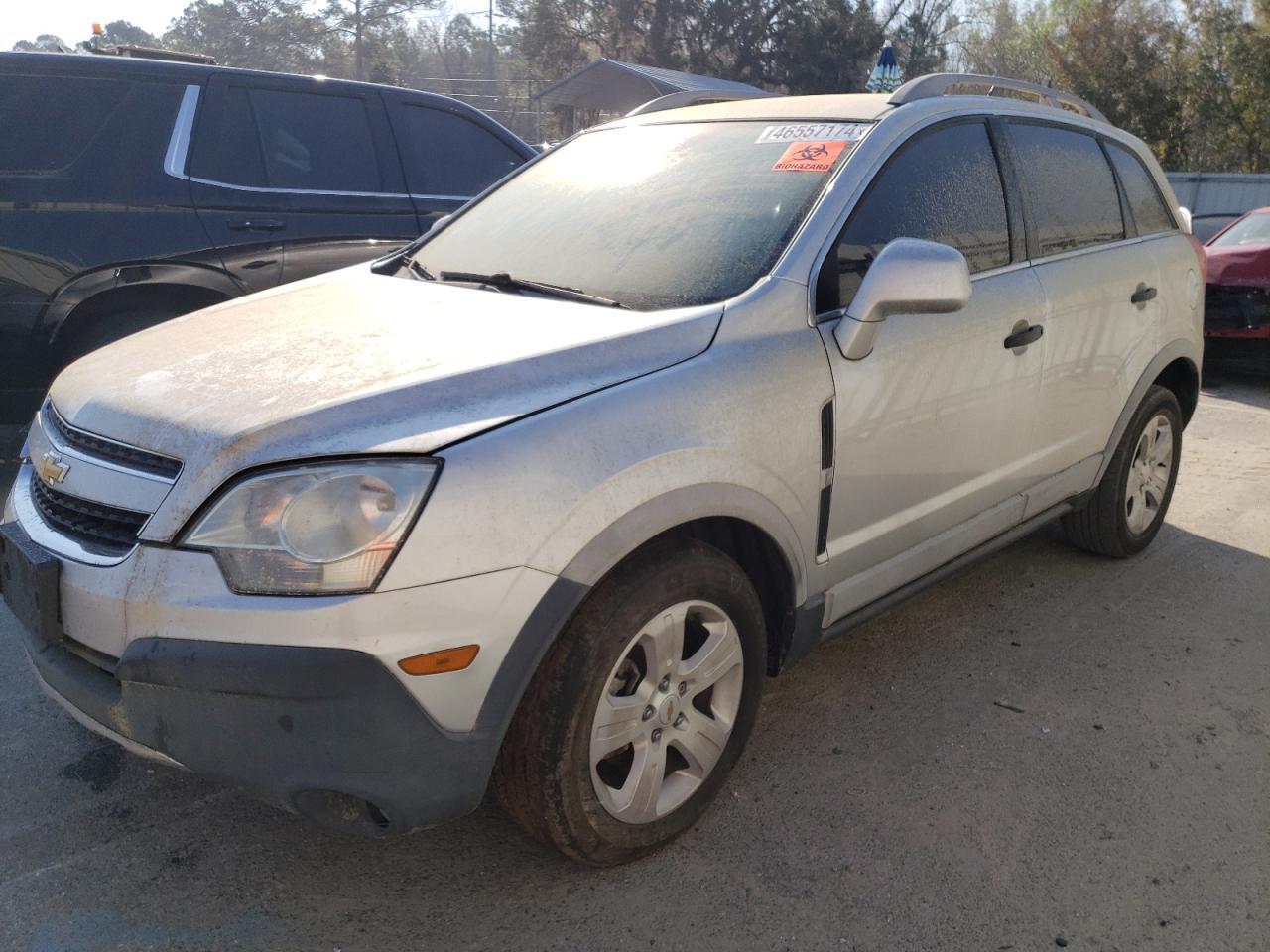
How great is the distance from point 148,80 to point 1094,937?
4983 mm

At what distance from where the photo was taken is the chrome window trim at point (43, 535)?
2199 mm

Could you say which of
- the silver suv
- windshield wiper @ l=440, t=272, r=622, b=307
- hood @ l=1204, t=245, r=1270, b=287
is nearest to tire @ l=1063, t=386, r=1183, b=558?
the silver suv

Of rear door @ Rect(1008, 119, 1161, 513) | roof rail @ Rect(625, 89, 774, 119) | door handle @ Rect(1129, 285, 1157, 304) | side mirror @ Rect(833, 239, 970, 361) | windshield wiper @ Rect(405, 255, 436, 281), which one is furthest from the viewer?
door handle @ Rect(1129, 285, 1157, 304)

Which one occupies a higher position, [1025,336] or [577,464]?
[1025,336]

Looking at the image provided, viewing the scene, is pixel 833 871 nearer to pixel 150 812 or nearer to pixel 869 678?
pixel 869 678

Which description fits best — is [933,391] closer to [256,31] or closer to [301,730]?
[301,730]

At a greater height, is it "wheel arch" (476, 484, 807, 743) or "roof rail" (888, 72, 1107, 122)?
"roof rail" (888, 72, 1107, 122)

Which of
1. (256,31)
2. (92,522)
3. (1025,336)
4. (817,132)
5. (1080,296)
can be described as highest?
(256,31)

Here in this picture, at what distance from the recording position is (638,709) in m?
2.46

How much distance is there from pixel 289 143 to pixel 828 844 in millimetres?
4279

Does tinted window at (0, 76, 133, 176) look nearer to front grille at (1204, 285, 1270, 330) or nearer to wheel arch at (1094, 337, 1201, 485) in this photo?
wheel arch at (1094, 337, 1201, 485)

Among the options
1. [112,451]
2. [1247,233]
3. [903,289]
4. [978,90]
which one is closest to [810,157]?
[903,289]

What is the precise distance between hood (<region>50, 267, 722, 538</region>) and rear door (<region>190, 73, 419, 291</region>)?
7.31 feet

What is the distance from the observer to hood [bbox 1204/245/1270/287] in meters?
8.68
